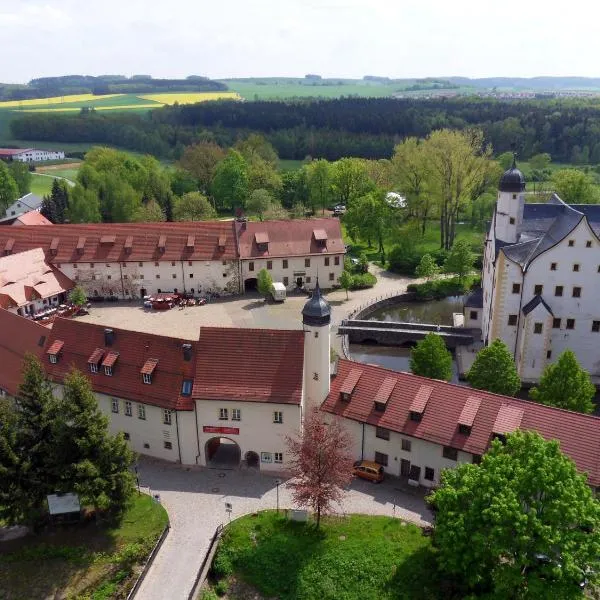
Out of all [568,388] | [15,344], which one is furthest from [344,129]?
[568,388]

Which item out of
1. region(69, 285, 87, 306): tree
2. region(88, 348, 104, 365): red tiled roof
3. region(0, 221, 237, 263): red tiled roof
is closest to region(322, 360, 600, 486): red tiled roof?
region(88, 348, 104, 365): red tiled roof

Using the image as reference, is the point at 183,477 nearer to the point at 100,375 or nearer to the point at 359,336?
the point at 100,375

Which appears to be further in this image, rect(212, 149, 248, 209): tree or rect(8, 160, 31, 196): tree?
rect(8, 160, 31, 196): tree

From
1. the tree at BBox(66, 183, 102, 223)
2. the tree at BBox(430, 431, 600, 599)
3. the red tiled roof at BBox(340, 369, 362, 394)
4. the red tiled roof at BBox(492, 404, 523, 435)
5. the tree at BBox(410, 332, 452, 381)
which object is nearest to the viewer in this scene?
the tree at BBox(430, 431, 600, 599)

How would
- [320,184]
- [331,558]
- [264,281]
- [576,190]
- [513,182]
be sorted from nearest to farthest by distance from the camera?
→ [331,558] → [513,182] → [264,281] → [576,190] → [320,184]

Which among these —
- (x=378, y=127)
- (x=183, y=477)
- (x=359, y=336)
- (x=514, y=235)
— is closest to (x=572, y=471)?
(x=183, y=477)

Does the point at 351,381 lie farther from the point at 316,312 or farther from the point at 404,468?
the point at 404,468

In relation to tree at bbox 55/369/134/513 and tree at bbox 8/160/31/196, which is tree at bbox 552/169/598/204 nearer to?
tree at bbox 55/369/134/513
